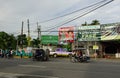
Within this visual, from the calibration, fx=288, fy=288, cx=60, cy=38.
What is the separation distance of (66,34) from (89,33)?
6165 millimetres

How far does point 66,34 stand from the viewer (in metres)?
55.3

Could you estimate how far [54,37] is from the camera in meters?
57.1

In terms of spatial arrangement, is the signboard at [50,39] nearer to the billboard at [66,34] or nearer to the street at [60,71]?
the billboard at [66,34]

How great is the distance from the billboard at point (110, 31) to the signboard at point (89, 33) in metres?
1.01

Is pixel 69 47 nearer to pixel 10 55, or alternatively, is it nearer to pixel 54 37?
pixel 54 37

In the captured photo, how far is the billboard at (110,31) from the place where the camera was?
46.5 meters

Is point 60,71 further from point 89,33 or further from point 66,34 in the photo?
point 66,34

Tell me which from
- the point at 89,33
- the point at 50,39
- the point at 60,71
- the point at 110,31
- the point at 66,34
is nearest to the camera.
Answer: the point at 60,71

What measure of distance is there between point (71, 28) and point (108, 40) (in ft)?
30.7

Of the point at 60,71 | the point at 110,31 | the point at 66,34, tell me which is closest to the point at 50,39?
the point at 66,34

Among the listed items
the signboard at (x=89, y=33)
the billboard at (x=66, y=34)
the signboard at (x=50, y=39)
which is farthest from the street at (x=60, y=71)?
the signboard at (x=50, y=39)

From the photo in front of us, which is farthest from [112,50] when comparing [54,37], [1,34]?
[1,34]

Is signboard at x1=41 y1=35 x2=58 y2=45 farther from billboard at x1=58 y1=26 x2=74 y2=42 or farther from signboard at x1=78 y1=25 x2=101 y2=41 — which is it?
signboard at x1=78 y1=25 x2=101 y2=41

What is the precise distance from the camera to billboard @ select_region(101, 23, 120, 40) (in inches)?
1832
